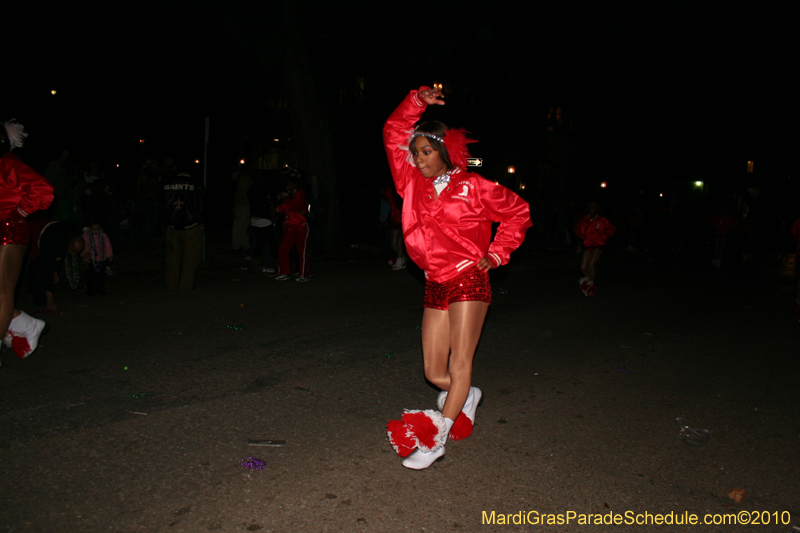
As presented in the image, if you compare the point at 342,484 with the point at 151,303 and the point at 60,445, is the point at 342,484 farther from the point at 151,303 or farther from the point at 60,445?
the point at 151,303

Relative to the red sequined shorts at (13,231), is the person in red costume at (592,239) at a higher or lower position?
lower

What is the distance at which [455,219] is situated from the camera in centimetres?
367

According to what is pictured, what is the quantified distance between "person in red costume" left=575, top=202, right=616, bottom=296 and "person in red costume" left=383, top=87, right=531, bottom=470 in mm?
7060

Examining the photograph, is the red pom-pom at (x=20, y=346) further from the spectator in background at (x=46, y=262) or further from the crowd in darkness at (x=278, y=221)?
the crowd in darkness at (x=278, y=221)

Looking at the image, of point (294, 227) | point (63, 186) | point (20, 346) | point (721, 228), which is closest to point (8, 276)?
point (20, 346)

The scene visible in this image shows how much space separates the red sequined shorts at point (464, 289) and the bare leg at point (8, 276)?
3.33 metres

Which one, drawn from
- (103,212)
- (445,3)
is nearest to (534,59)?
(445,3)

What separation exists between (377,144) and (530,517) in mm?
26333

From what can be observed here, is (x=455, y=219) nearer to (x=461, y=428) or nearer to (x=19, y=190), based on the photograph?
(x=461, y=428)

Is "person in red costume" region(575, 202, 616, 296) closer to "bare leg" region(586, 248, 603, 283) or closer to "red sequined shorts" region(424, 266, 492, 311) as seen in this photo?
"bare leg" region(586, 248, 603, 283)

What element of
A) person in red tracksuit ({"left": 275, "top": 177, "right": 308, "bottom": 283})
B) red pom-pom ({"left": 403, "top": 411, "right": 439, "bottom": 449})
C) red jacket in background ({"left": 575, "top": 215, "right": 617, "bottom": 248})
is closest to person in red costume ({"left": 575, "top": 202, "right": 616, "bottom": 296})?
red jacket in background ({"left": 575, "top": 215, "right": 617, "bottom": 248})

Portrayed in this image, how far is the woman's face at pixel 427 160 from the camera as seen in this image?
368cm

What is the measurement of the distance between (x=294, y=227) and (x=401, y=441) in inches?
293

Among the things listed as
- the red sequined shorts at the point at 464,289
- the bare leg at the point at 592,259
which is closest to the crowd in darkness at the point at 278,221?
the bare leg at the point at 592,259
